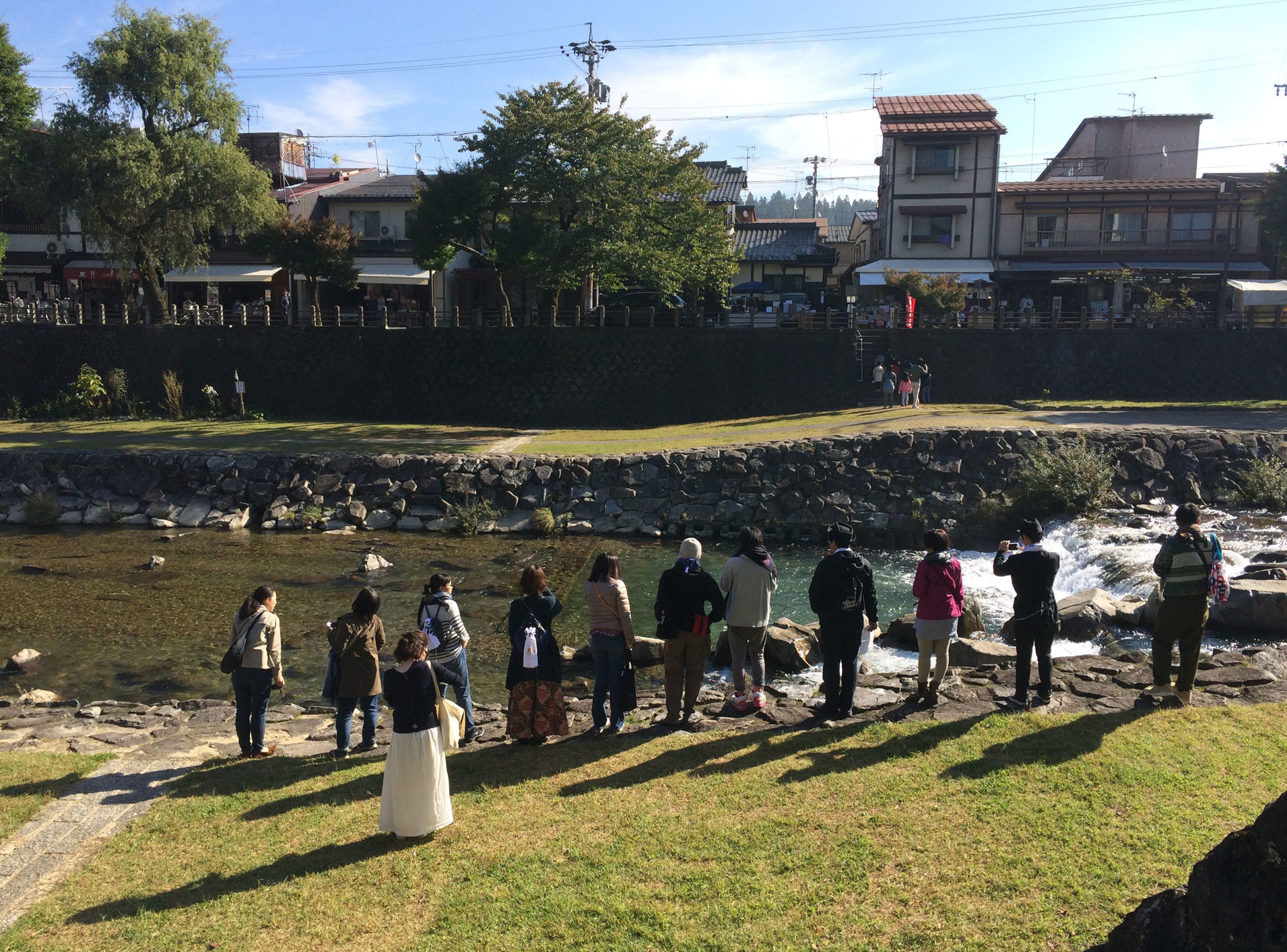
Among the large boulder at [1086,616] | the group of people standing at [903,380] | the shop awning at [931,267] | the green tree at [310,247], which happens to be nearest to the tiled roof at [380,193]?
the green tree at [310,247]

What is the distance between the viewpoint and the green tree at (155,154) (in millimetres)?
33750

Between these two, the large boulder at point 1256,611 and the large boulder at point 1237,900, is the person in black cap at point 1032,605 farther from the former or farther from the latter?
the large boulder at point 1256,611

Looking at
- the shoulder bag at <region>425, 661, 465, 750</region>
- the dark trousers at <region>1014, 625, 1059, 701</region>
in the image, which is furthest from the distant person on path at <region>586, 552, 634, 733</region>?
the dark trousers at <region>1014, 625, 1059, 701</region>

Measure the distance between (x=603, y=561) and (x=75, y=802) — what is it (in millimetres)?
5298

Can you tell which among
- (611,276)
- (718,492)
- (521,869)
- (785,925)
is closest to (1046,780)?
(785,925)

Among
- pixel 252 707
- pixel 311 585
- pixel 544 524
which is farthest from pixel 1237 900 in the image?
pixel 544 524

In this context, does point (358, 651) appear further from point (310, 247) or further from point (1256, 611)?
point (310, 247)

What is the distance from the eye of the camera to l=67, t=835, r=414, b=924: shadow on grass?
21.8 ft

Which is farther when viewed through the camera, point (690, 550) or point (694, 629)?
point (694, 629)

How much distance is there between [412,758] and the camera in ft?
24.1

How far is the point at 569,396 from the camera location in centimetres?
3519

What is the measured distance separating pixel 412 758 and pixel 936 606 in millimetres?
5576

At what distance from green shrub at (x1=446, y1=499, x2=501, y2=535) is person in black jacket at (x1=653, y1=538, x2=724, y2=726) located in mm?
16512

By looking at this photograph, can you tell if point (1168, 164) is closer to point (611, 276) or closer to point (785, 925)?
point (611, 276)
